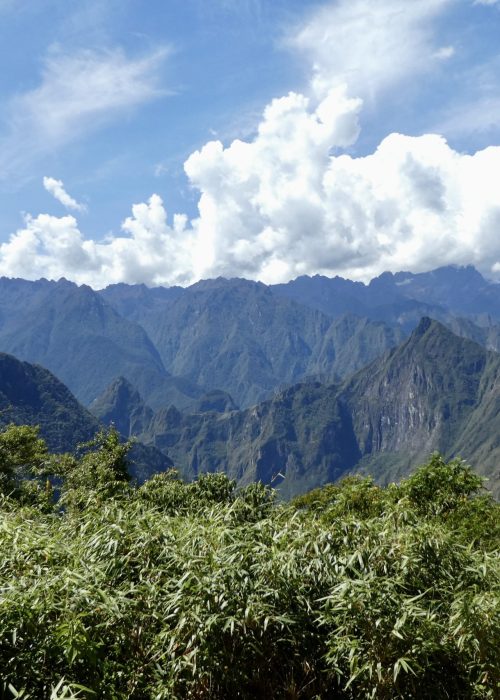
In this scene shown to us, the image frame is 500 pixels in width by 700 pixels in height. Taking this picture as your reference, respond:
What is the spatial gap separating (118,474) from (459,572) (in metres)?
32.7

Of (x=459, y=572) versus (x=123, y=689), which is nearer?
(x=123, y=689)

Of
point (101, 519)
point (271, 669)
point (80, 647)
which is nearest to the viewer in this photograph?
point (80, 647)

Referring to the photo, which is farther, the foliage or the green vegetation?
the foliage

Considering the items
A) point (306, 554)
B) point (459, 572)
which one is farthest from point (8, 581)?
point (459, 572)

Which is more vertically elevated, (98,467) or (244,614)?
(244,614)

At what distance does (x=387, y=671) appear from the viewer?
8039mm

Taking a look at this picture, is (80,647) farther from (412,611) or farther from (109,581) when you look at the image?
(412,611)

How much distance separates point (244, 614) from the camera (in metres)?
8.32

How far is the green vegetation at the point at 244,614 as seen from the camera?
7.68 m

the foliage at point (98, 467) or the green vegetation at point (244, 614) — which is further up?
the green vegetation at point (244, 614)

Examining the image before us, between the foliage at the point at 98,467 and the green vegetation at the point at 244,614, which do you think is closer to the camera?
the green vegetation at the point at 244,614

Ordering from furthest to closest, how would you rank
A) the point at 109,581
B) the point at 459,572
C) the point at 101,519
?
the point at 101,519
the point at 459,572
the point at 109,581

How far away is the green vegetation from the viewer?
7684 millimetres

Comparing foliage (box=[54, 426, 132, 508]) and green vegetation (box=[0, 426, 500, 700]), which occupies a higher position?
green vegetation (box=[0, 426, 500, 700])
